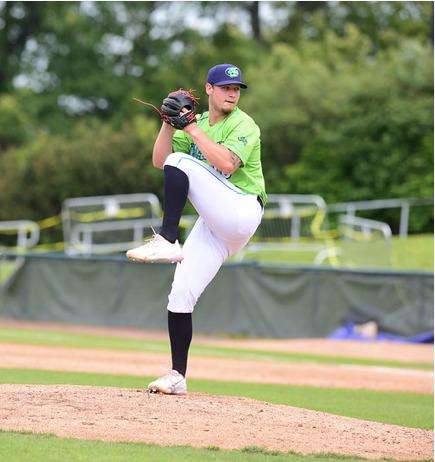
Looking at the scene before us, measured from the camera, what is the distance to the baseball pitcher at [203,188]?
6.63m

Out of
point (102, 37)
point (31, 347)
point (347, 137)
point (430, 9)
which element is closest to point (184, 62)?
point (102, 37)

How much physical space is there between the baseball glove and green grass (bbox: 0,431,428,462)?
2.14 m

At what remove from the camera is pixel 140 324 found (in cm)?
2012

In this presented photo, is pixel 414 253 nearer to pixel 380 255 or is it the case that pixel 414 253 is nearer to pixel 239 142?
pixel 380 255

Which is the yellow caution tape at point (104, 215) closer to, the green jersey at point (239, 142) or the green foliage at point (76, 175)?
the green foliage at point (76, 175)

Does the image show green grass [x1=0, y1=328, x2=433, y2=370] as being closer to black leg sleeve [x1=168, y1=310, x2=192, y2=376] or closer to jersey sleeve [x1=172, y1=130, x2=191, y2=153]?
black leg sleeve [x1=168, y1=310, x2=192, y2=376]

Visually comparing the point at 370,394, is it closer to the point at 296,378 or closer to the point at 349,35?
the point at 296,378

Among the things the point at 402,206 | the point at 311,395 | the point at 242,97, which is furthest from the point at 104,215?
the point at 311,395

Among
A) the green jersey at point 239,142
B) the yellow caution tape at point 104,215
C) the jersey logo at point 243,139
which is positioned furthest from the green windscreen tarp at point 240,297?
the jersey logo at point 243,139

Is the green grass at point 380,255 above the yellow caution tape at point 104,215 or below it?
below

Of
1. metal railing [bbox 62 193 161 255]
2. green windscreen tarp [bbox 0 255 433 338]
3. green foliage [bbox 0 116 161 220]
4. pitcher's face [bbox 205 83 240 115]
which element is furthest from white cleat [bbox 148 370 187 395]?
green foliage [bbox 0 116 161 220]

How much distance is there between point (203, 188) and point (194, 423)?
1526 mm

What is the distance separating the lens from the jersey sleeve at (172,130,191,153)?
23.6 ft

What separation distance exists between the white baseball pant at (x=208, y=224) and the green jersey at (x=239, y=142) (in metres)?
0.11
